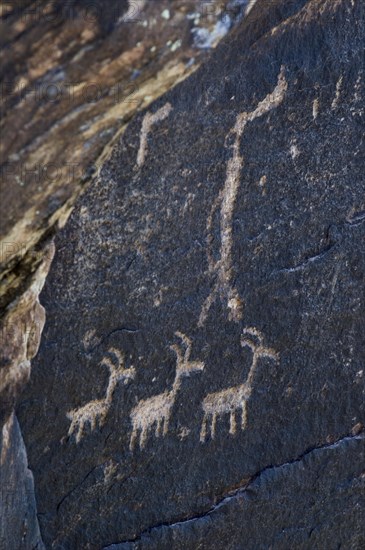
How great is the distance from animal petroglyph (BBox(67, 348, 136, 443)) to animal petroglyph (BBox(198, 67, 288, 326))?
7.0 inches

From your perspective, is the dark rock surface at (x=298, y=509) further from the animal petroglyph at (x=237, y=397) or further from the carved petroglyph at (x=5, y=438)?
the carved petroglyph at (x=5, y=438)

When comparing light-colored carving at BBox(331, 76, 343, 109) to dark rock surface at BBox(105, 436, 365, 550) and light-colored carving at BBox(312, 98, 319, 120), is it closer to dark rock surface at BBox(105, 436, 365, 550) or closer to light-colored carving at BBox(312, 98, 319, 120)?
light-colored carving at BBox(312, 98, 319, 120)

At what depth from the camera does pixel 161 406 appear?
145 centimetres

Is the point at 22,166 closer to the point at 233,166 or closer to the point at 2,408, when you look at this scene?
the point at 233,166

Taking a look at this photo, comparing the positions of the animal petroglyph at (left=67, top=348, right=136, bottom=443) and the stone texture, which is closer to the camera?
the stone texture

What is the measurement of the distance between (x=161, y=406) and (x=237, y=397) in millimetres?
145

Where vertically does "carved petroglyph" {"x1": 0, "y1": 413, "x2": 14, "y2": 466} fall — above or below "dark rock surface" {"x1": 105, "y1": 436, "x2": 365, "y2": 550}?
above

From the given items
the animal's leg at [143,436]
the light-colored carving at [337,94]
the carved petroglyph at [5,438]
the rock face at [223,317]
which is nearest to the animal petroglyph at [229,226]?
the rock face at [223,317]

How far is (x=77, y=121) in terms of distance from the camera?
1071mm

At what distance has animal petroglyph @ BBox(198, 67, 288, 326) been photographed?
55.9 inches

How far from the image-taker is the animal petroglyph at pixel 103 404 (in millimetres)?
1489

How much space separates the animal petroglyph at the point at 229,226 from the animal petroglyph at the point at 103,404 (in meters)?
0.18

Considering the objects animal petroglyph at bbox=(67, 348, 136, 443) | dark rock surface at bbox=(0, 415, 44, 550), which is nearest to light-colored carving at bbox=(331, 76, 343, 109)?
animal petroglyph at bbox=(67, 348, 136, 443)

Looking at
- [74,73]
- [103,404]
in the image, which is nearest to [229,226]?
[103,404]
